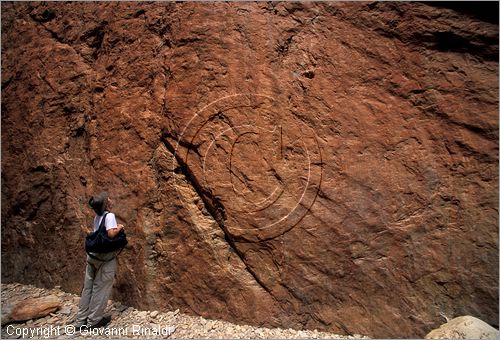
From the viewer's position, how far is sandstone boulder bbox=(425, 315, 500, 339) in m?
2.54

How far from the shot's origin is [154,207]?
10.6ft

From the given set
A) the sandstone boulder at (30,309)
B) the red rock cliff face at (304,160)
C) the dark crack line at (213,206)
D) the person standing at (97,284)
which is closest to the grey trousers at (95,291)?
the person standing at (97,284)

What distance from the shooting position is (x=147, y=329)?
3.00 meters

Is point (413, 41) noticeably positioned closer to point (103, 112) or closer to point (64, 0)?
point (103, 112)

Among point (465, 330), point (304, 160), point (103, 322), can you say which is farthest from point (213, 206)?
point (465, 330)

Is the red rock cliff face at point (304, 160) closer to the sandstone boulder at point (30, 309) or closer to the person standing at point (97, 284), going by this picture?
the person standing at point (97, 284)

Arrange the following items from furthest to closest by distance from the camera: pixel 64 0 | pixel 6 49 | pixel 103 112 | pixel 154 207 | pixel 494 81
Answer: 1. pixel 6 49
2. pixel 64 0
3. pixel 103 112
4. pixel 154 207
5. pixel 494 81

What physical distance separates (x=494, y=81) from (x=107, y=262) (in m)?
3.74

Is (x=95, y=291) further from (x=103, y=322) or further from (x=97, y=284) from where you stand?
(x=103, y=322)

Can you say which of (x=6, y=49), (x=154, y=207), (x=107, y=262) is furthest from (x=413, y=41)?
(x=6, y=49)

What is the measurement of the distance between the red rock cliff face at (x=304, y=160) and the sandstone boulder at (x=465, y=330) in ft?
0.46

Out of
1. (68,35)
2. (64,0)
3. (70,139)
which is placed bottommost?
(70,139)

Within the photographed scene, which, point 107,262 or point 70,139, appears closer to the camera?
point 107,262

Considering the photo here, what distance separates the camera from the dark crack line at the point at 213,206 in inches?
123
